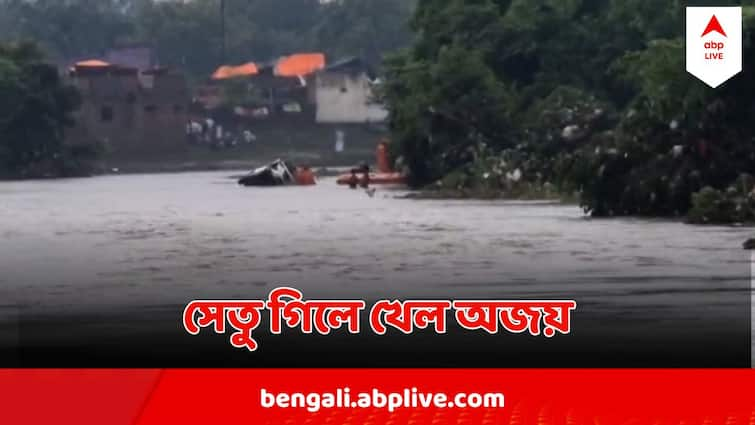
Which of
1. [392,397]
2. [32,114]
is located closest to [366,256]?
[392,397]

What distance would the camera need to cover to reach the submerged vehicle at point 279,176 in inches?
1198

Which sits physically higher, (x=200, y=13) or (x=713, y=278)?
(x=200, y=13)

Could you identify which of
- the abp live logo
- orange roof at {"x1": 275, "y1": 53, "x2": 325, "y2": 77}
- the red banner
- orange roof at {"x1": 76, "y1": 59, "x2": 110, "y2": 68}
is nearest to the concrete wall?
orange roof at {"x1": 275, "y1": 53, "x2": 325, "y2": 77}

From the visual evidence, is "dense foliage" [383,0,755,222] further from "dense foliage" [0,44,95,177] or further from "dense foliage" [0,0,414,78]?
"dense foliage" [0,44,95,177]

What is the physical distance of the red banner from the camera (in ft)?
22.4

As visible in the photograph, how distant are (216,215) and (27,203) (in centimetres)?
429

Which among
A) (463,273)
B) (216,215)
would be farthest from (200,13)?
(463,273)

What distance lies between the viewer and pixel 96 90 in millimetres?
29094

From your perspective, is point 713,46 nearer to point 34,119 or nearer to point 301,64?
point 301,64

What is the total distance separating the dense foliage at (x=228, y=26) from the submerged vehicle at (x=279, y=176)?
8.12 feet

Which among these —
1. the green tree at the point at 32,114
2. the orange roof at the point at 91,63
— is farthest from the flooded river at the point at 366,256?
the green tree at the point at 32,114

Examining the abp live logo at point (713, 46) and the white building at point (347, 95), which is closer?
the abp live logo at point (713, 46)

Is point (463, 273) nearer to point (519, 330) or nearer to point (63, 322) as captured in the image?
point (63, 322)

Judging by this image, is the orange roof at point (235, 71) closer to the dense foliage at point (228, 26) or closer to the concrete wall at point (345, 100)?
the dense foliage at point (228, 26)
